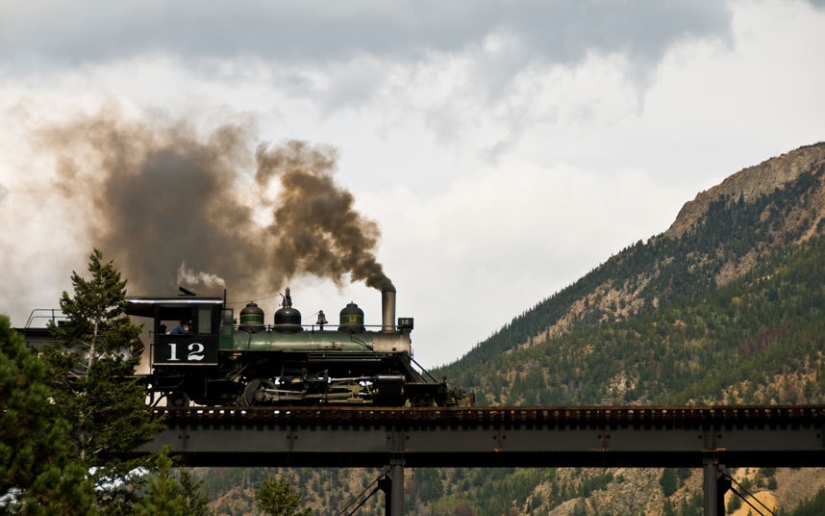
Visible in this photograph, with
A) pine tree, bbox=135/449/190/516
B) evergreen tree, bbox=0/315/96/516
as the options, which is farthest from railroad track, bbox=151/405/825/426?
evergreen tree, bbox=0/315/96/516

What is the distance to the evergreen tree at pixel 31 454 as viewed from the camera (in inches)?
1464

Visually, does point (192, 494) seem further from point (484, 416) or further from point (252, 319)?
point (484, 416)

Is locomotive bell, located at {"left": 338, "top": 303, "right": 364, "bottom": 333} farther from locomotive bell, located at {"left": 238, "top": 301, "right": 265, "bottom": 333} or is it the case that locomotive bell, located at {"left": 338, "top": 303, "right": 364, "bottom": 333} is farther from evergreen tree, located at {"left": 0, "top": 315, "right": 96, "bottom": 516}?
evergreen tree, located at {"left": 0, "top": 315, "right": 96, "bottom": 516}

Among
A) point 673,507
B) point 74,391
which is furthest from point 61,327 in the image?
point 673,507

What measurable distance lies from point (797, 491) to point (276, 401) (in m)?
133

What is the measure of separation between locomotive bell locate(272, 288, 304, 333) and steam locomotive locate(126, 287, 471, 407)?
62 mm

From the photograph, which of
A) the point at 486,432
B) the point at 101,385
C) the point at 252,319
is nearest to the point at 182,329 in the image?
the point at 252,319

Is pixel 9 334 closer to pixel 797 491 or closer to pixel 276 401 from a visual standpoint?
pixel 276 401

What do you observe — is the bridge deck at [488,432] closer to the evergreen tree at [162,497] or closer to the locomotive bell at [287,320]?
the locomotive bell at [287,320]

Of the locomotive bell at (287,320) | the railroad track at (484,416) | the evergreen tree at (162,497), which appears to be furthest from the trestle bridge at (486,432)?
the evergreen tree at (162,497)

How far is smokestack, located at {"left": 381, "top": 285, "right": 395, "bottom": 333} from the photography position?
55656 mm

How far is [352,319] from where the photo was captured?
185ft

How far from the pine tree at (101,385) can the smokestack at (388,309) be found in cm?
1075

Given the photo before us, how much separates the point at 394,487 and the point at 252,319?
10333 millimetres
